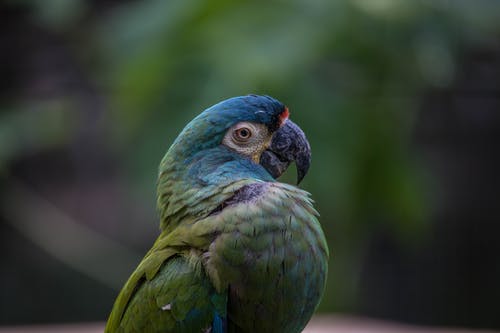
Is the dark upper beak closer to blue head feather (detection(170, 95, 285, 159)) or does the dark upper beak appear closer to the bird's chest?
blue head feather (detection(170, 95, 285, 159))

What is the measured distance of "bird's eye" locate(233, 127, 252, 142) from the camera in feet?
7.97

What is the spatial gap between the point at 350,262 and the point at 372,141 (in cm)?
82

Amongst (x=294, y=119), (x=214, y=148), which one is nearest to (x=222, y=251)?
(x=214, y=148)

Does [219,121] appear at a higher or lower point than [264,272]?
higher

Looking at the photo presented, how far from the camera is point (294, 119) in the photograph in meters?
4.18

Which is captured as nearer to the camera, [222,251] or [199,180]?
[222,251]

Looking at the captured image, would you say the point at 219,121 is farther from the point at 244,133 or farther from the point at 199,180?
the point at 199,180

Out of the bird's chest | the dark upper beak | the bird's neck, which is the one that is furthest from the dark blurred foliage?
the bird's chest

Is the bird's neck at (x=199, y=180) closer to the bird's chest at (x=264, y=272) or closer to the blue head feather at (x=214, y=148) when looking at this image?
the blue head feather at (x=214, y=148)

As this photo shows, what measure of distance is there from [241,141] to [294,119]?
177 cm

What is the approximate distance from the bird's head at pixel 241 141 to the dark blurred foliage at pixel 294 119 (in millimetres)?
1485

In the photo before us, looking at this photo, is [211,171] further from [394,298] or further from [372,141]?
[394,298]

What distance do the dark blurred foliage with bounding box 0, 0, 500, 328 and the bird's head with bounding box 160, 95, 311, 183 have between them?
1.48 metres

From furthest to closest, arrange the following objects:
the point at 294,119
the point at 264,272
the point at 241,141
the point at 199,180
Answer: the point at 294,119 < the point at 241,141 < the point at 199,180 < the point at 264,272
